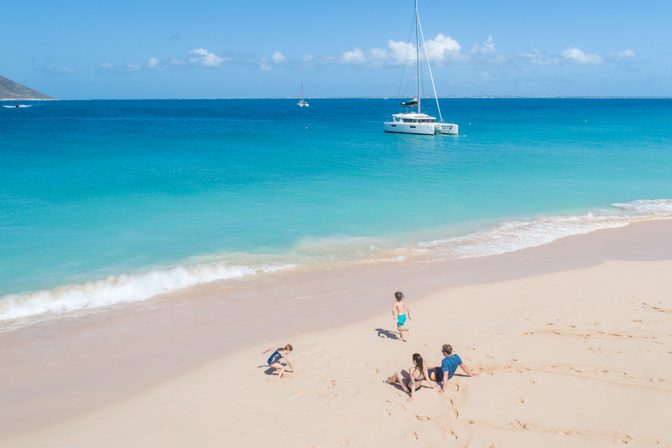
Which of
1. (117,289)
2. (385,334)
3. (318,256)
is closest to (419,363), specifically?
(385,334)

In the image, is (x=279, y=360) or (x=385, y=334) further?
(x=385, y=334)

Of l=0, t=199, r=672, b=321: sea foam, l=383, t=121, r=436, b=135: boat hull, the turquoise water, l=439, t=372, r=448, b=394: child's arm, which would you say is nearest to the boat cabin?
l=383, t=121, r=436, b=135: boat hull

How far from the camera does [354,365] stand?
11.1 m

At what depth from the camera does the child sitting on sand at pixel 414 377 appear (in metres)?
9.88

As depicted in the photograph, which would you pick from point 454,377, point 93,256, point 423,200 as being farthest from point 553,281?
point 93,256

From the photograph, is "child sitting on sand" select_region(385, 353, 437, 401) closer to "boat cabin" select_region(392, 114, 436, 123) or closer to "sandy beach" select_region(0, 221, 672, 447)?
"sandy beach" select_region(0, 221, 672, 447)

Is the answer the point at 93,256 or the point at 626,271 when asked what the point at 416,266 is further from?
the point at 93,256

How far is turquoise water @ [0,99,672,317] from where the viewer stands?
60.8 feet

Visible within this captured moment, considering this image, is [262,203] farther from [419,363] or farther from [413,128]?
[413,128]

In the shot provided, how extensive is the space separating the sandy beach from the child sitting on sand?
7.5 inches

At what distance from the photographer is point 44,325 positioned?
537 inches

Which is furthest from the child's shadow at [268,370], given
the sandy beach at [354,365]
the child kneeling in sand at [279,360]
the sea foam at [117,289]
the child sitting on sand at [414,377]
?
the sea foam at [117,289]

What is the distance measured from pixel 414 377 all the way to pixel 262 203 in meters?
18.9

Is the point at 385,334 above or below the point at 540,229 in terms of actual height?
below
